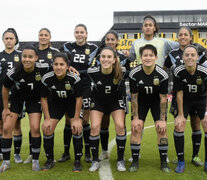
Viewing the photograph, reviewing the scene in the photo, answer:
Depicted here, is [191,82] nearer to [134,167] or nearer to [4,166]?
[134,167]

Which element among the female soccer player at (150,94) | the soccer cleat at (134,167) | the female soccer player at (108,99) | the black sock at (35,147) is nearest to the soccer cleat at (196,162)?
the female soccer player at (150,94)

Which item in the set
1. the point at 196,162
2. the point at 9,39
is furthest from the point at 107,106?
the point at 9,39

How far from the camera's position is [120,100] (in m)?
4.43

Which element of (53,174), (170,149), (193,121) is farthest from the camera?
(170,149)

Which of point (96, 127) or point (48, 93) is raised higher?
point (48, 93)

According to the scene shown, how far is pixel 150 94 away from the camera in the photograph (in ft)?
13.9

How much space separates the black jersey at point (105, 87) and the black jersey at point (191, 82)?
36.0 inches

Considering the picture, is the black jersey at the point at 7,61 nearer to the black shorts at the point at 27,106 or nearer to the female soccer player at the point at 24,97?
the female soccer player at the point at 24,97

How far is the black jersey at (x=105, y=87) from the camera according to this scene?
4293mm

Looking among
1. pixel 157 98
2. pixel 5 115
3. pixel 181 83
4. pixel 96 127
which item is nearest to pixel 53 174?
pixel 96 127

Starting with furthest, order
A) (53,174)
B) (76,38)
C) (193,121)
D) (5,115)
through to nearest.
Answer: (76,38) < (193,121) < (5,115) < (53,174)

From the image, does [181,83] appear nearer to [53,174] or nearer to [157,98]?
[157,98]

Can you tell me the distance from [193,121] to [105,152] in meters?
Result: 1.66

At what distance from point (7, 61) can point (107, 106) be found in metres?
1.95
